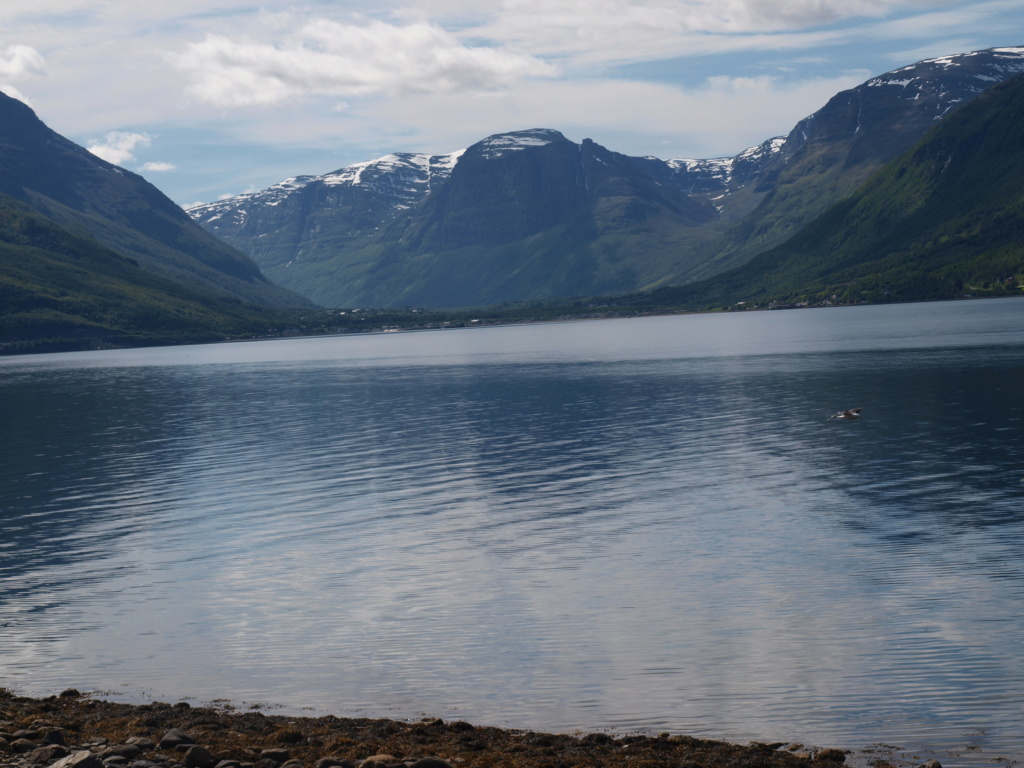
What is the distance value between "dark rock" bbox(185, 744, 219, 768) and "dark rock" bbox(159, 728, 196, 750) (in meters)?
1.55

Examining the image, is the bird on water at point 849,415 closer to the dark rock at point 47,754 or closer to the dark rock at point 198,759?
the dark rock at point 198,759

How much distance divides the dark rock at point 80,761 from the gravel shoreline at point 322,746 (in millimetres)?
24

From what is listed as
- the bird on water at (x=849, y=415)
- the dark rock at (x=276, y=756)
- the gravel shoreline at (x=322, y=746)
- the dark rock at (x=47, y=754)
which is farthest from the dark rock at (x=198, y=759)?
the bird on water at (x=849, y=415)

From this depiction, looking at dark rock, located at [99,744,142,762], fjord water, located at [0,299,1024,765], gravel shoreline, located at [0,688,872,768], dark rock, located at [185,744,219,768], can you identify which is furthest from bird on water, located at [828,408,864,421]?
dark rock, located at [99,744,142,762]

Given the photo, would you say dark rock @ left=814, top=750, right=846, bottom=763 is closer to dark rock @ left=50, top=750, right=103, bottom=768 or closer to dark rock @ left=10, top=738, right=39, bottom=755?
dark rock @ left=50, top=750, right=103, bottom=768

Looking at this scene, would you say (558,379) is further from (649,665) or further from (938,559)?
(649,665)

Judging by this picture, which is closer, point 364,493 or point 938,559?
point 938,559

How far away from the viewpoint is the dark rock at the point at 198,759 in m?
23.6

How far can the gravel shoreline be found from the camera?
23.2 meters

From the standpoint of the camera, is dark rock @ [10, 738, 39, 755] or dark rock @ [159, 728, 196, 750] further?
dark rock @ [159, 728, 196, 750]

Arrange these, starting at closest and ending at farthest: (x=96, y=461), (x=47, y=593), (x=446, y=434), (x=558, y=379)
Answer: (x=47, y=593) < (x=96, y=461) < (x=446, y=434) < (x=558, y=379)

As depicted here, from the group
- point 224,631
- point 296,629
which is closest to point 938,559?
point 296,629

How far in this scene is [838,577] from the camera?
39719mm

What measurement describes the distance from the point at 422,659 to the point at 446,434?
64.1m
